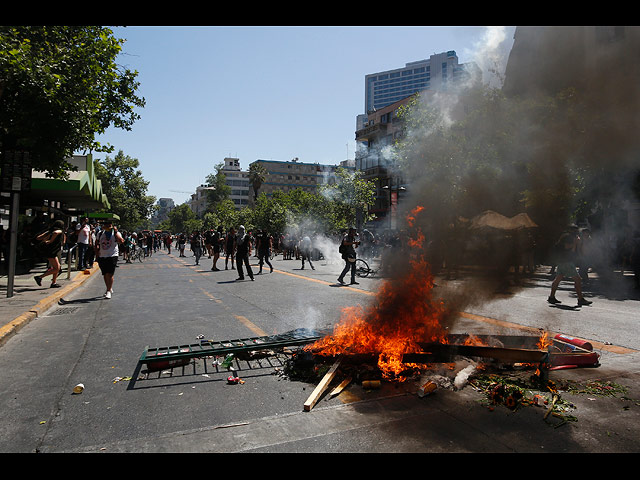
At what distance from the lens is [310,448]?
2.62m

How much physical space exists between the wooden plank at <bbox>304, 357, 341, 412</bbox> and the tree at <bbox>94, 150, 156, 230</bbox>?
2173 inches

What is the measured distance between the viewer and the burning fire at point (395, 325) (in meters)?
3.97

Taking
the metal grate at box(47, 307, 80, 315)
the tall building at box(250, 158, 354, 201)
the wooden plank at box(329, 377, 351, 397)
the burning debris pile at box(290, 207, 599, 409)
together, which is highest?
the tall building at box(250, 158, 354, 201)

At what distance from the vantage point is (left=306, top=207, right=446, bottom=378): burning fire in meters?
3.97

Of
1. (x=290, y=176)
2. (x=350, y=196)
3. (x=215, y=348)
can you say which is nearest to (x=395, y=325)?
(x=215, y=348)

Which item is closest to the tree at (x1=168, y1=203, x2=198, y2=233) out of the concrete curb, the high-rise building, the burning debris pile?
the high-rise building

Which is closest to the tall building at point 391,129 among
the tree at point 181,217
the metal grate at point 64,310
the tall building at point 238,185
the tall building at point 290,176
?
the metal grate at point 64,310

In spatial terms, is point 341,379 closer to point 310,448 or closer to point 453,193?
point 310,448

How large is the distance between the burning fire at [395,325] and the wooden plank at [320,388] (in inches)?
12.9

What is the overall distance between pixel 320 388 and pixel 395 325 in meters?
1.30

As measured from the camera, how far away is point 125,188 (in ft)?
188

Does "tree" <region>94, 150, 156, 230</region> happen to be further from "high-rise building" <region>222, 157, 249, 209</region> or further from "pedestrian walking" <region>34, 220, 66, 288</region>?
"high-rise building" <region>222, 157, 249, 209</region>

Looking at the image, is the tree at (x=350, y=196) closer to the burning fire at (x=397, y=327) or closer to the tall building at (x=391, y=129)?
the tall building at (x=391, y=129)
